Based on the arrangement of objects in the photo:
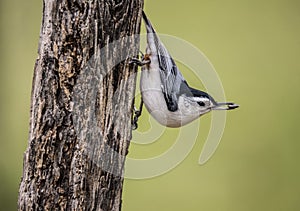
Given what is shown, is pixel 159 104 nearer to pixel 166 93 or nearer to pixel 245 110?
pixel 166 93

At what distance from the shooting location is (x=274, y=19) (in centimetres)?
250

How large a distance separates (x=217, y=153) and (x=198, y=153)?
201 mm

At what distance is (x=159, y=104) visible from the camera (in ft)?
4.66

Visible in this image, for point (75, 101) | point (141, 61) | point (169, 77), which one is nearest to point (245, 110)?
point (169, 77)

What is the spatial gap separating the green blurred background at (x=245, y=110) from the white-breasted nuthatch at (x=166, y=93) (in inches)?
37.6

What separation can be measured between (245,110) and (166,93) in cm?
111

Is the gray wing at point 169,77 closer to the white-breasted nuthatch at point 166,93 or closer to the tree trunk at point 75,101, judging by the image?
the white-breasted nuthatch at point 166,93

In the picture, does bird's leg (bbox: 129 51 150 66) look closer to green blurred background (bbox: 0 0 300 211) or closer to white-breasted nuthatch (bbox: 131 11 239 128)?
white-breasted nuthatch (bbox: 131 11 239 128)

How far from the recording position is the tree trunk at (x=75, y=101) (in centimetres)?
120

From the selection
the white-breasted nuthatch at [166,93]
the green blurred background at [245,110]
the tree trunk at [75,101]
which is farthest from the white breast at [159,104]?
the green blurred background at [245,110]

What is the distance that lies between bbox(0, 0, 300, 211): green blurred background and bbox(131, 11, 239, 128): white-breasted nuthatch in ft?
3.13

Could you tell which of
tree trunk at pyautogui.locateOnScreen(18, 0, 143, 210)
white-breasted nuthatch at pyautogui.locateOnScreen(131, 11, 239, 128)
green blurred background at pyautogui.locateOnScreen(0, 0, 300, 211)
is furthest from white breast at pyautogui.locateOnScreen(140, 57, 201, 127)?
green blurred background at pyautogui.locateOnScreen(0, 0, 300, 211)

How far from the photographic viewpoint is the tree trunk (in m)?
1.20

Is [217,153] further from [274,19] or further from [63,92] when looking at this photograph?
[63,92]
